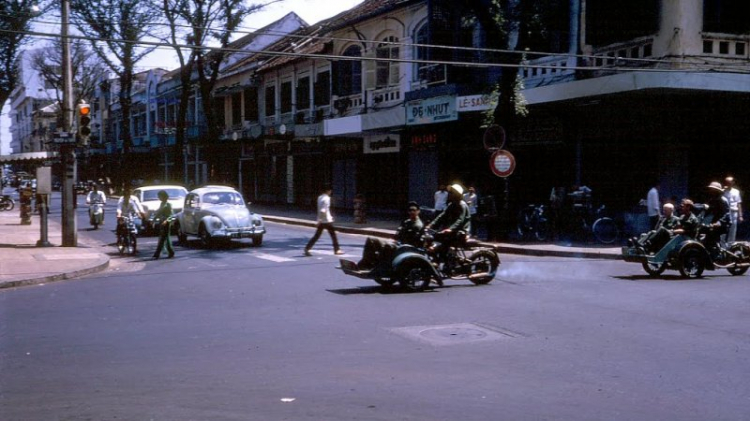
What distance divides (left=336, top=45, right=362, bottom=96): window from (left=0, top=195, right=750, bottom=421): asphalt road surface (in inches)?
804

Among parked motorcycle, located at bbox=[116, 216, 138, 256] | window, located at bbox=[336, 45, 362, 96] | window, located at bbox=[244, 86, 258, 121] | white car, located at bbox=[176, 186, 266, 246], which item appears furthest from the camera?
window, located at bbox=[244, 86, 258, 121]

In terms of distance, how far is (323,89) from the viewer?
116 feet

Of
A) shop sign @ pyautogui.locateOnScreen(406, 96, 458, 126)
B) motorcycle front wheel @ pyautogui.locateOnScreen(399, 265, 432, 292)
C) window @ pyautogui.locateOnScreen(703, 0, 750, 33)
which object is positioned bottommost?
motorcycle front wheel @ pyautogui.locateOnScreen(399, 265, 432, 292)

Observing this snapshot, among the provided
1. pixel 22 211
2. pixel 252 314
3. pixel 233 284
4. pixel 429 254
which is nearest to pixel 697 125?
pixel 429 254

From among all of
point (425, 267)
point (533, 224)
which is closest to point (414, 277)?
point (425, 267)

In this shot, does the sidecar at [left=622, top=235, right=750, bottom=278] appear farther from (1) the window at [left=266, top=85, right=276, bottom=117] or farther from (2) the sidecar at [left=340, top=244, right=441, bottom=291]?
(1) the window at [left=266, top=85, right=276, bottom=117]

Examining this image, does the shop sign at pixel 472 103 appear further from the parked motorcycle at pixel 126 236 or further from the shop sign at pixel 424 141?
the parked motorcycle at pixel 126 236

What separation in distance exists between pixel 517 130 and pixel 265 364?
1840 cm

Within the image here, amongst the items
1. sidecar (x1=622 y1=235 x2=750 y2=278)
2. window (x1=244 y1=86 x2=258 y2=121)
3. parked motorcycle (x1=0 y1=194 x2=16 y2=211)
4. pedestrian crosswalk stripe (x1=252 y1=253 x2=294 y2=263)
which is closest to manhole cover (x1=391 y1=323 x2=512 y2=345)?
sidecar (x1=622 y1=235 x2=750 y2=278)

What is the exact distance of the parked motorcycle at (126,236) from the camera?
18.6 metres

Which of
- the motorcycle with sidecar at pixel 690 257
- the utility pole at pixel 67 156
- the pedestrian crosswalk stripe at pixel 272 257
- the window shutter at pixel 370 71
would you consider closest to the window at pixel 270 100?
the window shutter at pixel 370 71

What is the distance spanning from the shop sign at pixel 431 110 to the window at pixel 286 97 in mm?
14120

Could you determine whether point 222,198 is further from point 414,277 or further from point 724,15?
point 724,15

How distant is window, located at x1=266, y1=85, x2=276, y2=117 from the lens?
4075 centimetres
